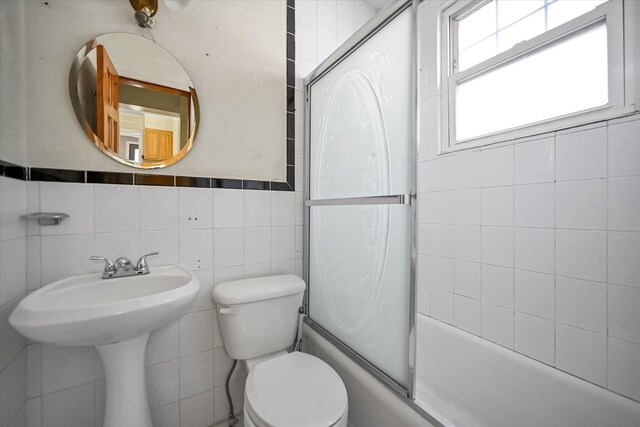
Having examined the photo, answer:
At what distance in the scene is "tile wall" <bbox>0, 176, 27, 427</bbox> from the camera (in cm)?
81

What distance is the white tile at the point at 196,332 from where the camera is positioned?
4.06ft

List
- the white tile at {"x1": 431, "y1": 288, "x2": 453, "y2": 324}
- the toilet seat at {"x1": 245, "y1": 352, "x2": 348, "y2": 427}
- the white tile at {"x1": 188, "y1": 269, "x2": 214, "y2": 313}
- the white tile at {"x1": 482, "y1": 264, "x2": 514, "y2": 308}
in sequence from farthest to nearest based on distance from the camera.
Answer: the white tile at {"x1": 431, "y1": 288, "x2": 453, "y2": 324}
the white tile at {"x1": 482, "y1": 264, "x2": 514, "y2": 308}
the white tile at {"x1": 188, "y1": 269, "x2": 214, "y2": 313}
the toilet seat at {"x1": 245, "y1": 352, "x2": 348, "y2": 427}

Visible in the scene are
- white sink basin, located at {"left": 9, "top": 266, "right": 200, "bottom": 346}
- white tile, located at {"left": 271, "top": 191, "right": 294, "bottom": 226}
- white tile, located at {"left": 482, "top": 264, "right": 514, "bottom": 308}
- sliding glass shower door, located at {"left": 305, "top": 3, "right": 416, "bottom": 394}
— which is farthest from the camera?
white tile, located at {"left": 271, "top": 191, "right": 294, "bottom": 226}

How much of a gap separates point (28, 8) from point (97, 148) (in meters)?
0.53

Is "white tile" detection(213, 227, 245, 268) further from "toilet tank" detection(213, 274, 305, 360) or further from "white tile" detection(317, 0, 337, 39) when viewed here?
"white tile" detection(317, 0, 337, 39)

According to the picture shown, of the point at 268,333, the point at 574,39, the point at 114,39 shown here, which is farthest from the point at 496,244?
the point at 114,39

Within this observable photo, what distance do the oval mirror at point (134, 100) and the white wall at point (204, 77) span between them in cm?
3

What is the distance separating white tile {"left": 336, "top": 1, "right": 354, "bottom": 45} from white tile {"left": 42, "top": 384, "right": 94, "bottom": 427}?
2.29 meters

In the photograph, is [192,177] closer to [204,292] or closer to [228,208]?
[228,208]

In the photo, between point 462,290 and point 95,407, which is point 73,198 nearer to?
point 95,407

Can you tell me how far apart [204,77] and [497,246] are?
1.77m

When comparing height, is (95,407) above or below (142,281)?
below

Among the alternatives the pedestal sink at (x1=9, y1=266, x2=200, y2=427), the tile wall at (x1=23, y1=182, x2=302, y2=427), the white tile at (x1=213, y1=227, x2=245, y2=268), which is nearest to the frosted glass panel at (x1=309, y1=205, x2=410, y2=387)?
the tile wall at (x1=23, y1=182, x2=302, y2=427)

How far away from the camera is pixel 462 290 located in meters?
1.58
